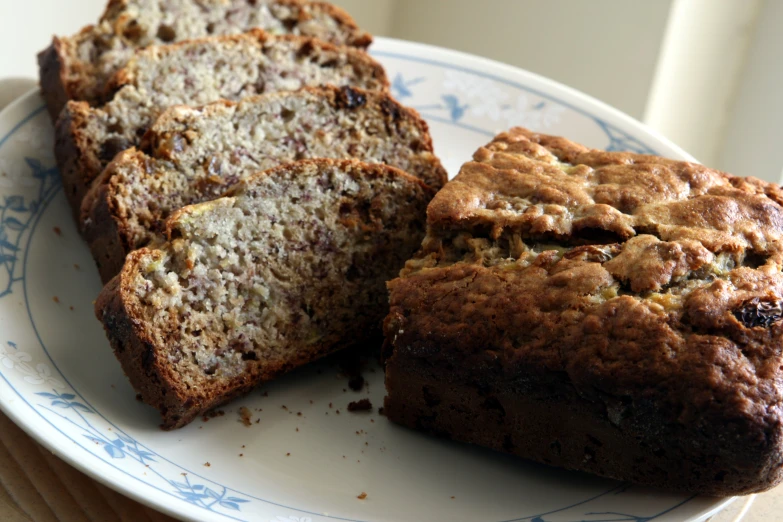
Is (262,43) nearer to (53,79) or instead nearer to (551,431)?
(53,79)

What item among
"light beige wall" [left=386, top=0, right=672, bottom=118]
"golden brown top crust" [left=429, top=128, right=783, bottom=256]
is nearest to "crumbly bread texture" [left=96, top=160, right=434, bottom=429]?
"golden brown top crust" [left=429, top=128, right=783, bottom=256]

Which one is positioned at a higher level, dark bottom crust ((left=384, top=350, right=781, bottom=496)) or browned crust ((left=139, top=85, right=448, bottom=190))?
browned crust ((left=139, top=85, right=448, bottom=190))

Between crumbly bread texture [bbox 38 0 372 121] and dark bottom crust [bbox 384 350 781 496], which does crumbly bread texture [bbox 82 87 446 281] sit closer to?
crumbly bread texture [bbox 38 0 372 121]

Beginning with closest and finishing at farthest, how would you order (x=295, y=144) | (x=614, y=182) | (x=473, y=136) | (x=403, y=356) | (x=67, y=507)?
(x=67, y=507) < (x=403, y=356) < (x=614, y=182) < (x=295, y=144) < (x=473, y=136)

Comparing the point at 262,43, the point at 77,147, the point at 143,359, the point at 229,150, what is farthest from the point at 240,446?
the point at 262,43

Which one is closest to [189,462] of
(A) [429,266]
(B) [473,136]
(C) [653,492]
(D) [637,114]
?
A: (A) [429,266]

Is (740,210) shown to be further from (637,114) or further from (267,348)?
(637,114)
